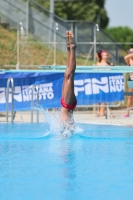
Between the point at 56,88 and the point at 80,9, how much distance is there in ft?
185

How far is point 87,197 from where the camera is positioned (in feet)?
19.9

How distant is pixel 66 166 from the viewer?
779 cm

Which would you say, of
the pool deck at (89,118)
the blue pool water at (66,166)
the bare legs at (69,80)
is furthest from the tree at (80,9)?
the blue pool water at (66,166)

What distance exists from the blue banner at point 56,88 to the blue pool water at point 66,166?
3.66 m

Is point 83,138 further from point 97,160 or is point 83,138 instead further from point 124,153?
point 97,160

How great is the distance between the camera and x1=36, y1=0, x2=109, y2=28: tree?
228ft

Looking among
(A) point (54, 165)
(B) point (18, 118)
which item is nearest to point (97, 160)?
(A) point (54, 165)

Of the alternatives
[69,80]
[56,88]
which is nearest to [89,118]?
[56,88]

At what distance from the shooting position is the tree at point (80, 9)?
228 ft

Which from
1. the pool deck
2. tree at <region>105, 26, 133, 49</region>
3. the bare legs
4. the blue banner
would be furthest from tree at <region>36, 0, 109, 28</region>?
the bare legs

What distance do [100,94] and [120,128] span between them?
3159 millimetres

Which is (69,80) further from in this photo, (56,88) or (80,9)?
(80,9)

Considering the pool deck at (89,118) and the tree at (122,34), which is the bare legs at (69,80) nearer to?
the pool deck at (89,118)

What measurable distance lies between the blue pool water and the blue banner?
12.0 feet
